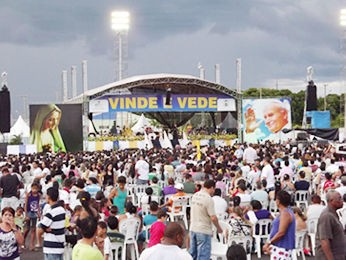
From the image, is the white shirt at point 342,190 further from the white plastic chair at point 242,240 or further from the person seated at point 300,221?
the white plastic chair at point 242,240

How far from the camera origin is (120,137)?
34.1 m

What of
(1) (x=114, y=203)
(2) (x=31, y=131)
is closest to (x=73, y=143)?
(2) (x=31, y=131)

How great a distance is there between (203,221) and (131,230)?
1858mm

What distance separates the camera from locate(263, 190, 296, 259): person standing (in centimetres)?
601

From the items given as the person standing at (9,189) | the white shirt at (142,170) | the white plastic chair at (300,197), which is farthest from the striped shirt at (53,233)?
the white shirt at (142,170)

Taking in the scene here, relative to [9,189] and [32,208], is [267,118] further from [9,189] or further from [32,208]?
[32,208]

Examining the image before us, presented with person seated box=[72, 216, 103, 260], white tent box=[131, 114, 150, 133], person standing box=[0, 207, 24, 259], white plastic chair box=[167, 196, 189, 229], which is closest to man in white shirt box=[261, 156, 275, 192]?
white plastic chair box=[167, 196, 189, 229]

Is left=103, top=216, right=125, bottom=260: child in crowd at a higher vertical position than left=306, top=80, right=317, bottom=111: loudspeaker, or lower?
lower

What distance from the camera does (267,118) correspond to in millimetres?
35156

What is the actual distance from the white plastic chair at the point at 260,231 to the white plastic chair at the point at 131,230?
1788mm

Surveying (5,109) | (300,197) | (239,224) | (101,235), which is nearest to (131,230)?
(239,224)

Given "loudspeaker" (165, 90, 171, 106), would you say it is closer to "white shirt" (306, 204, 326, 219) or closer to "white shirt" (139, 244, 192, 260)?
"white shirt" (306, 204, 326, 219)

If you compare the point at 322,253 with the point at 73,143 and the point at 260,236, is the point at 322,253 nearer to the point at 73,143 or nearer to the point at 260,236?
the point at 260,236

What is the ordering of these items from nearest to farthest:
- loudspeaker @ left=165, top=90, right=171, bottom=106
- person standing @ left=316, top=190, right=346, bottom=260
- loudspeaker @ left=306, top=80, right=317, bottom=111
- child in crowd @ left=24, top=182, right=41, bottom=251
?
1. person standing @ left=316, top=190, right=346, bottom=260
2. child in crowd @ left=24, top=182, right=41, bottom=251
3. loudspeaker @ left=306, top=80, right=317, bottom=111
4. loudspeaker @ left=165, top=90, right=171, bottom=106
